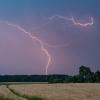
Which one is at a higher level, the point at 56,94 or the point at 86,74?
the point at 86,74

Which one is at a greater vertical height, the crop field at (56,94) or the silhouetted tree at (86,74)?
the silhouetted tree at (86,74)

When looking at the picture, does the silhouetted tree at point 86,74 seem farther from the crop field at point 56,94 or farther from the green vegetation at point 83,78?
the crop field at point 56,94

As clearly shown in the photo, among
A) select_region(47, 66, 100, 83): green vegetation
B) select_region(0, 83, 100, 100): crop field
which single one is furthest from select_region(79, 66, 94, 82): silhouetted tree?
select_region(0, 83, 100, 100): crop field

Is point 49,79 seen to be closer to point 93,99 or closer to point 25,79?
point 25,79

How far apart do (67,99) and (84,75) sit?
317ft

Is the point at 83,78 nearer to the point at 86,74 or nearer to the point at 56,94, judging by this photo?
the point at 86,74

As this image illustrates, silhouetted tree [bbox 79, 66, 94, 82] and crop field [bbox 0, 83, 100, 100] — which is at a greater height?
silhouetted tree [bbox 79, 66, 94, 82]

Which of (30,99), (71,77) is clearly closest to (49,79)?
(71,77)

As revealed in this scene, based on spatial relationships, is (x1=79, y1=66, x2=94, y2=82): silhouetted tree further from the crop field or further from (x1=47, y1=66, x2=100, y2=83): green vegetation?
the crop field

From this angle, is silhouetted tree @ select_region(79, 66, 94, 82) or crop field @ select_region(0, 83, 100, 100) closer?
crop field @ select_region(0, 83, 100, 100)

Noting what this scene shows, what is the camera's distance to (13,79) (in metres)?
152

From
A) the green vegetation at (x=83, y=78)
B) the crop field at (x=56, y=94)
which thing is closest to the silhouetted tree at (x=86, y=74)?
the green vegetation at (x=83, y=78)

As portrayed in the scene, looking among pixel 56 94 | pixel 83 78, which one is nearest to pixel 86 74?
pixel 83 78

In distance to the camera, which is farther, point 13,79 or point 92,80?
point 13,79
